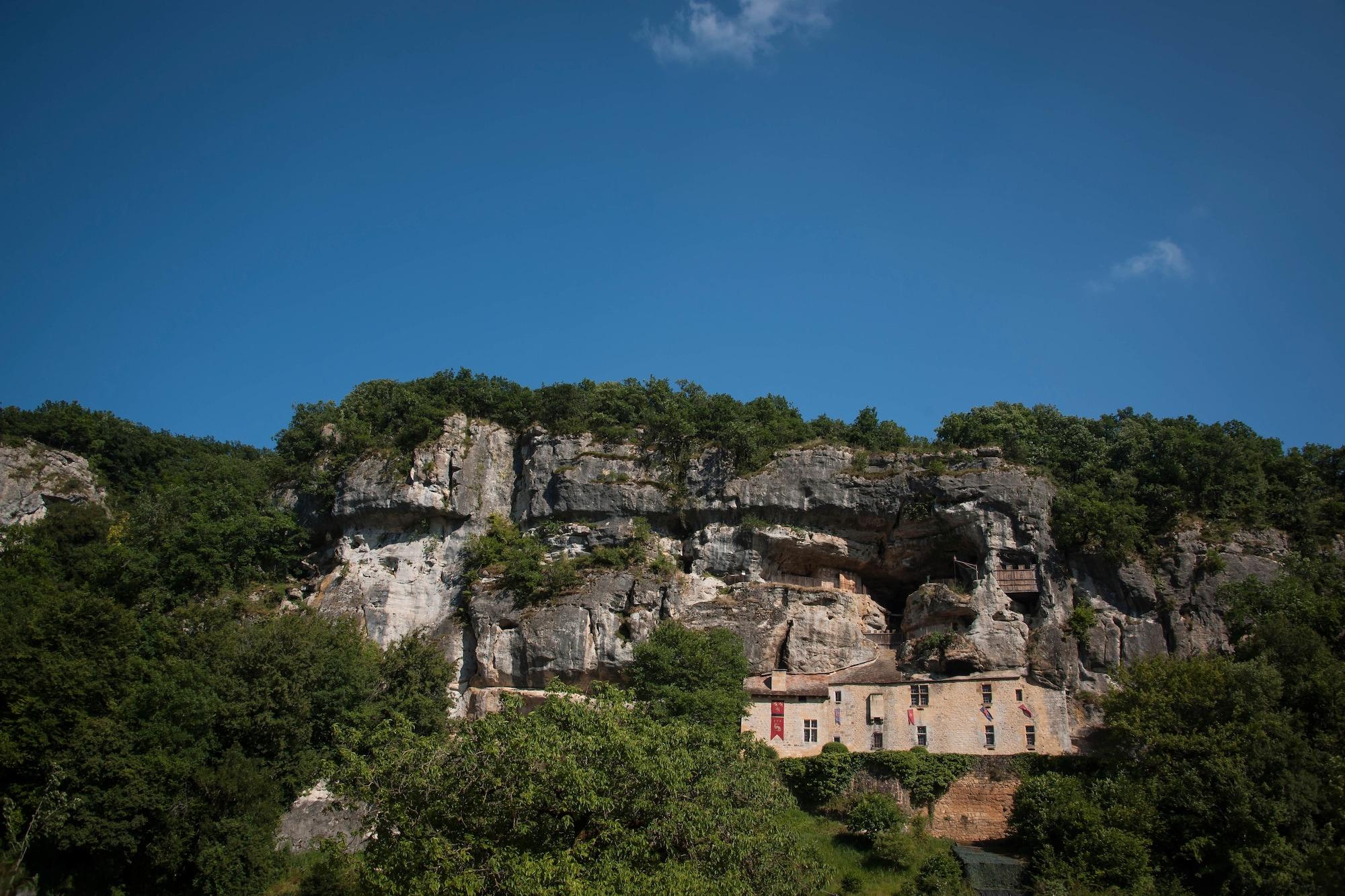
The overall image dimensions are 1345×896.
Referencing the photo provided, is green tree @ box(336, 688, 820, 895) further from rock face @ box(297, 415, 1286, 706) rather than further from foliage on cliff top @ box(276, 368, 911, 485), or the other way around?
foliage on cliff top @ box(276, 368, 911, 485)

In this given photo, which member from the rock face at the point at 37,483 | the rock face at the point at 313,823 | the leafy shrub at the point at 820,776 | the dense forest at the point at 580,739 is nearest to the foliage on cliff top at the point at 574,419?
the dense forest at the point at 580,739

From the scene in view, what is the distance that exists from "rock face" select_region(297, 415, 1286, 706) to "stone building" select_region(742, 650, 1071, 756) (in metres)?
1.71

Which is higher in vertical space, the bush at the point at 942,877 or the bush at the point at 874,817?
the bush at the point at 874,817

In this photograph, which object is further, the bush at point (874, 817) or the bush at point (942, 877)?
the bush at point (874, 817)

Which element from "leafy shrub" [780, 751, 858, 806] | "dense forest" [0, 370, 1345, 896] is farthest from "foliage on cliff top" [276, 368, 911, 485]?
"leafy shrub" [780, 751, 858, 806]

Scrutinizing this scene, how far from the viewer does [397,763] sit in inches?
952

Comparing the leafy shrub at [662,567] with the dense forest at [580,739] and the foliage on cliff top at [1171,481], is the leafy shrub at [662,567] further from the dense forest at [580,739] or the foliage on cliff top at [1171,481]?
the foliage on cliff top at [1171,481]

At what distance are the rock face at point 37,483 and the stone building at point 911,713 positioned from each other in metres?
37.0

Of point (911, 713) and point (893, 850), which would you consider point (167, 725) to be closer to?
point (893, 850)

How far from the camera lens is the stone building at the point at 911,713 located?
3800 cm

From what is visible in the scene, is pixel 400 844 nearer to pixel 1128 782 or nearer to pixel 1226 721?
pixel 1128 782

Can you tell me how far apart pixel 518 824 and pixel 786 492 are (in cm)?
2816

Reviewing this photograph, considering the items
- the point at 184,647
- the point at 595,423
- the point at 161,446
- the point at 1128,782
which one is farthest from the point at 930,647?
the point at 161,446

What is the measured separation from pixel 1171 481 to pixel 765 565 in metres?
19.3
